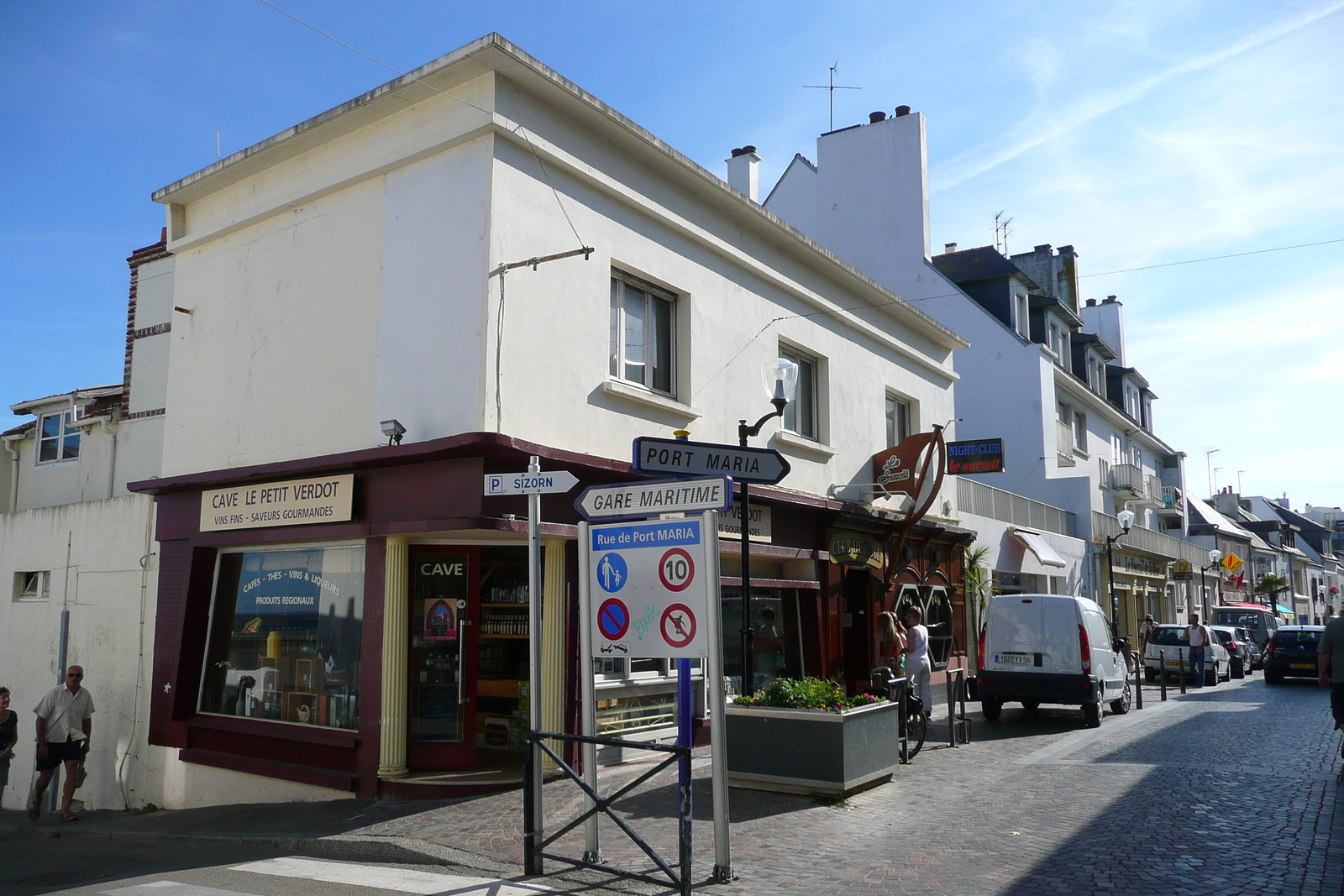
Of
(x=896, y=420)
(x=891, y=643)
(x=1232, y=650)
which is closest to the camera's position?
(x=891, y=643)

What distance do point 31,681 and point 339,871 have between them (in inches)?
398

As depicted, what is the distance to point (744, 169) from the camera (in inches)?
929

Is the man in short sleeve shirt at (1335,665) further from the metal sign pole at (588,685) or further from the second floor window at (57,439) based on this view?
the second floor window at (57,439)

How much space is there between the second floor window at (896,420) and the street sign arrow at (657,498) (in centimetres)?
1150

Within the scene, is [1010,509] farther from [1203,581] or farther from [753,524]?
[1203,581]

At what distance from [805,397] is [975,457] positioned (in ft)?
21.2

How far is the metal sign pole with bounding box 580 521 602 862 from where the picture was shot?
21.9ft

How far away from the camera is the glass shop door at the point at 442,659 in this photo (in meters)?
9.95

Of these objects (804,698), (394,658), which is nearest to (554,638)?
(394,658)

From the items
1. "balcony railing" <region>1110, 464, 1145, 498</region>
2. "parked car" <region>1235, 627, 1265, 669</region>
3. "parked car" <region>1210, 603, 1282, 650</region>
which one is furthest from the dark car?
"balcony railing" <region>1110, 464, 1145, 498</region>

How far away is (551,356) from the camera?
1017 cm

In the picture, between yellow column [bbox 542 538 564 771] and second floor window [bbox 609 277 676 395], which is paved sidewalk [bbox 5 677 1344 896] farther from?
second floor window [bbox 609 277 676 395]

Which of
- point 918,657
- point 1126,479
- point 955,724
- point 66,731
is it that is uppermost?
point 1126,479

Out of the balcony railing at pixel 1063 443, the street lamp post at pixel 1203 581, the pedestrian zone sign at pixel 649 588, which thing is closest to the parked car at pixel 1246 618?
the balcony railing at pixel 1063 443
